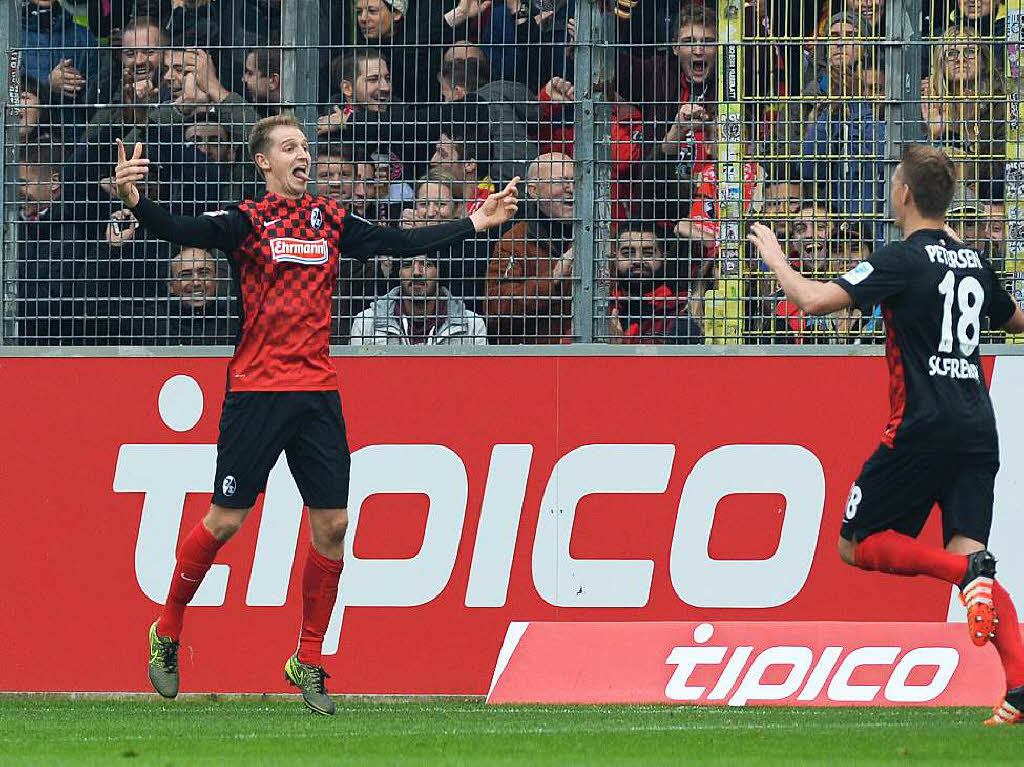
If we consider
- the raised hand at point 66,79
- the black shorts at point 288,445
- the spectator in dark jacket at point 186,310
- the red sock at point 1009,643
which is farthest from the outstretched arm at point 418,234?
the red sock at point 1009,643

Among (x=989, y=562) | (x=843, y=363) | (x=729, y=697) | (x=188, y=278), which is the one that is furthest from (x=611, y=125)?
(x=989, y=562)

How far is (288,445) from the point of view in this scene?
785cm

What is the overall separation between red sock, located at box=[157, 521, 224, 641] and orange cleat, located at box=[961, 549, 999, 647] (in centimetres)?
311

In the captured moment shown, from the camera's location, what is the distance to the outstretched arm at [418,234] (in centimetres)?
796

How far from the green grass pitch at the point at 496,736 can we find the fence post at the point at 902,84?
9.36ft

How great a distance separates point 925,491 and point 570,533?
2.80 meters

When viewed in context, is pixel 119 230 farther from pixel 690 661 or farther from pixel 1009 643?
pixel 1009 643

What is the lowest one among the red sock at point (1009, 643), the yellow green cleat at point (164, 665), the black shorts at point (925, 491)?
the yellow green cleat at point (164, 665)

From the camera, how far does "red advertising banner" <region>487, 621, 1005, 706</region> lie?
8.50 metres

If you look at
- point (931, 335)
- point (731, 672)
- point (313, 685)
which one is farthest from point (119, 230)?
point (931, 335)

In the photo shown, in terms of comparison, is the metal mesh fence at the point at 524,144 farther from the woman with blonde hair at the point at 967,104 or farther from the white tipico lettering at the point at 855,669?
the white tipico lettering at the point at 855,669

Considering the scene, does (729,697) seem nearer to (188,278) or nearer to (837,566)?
(837,566)

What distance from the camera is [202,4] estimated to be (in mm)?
9586

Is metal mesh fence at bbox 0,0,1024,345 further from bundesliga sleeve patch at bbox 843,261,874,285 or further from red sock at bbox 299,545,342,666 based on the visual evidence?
bundesliga sleeve patch at bbox 843,261,874,285
